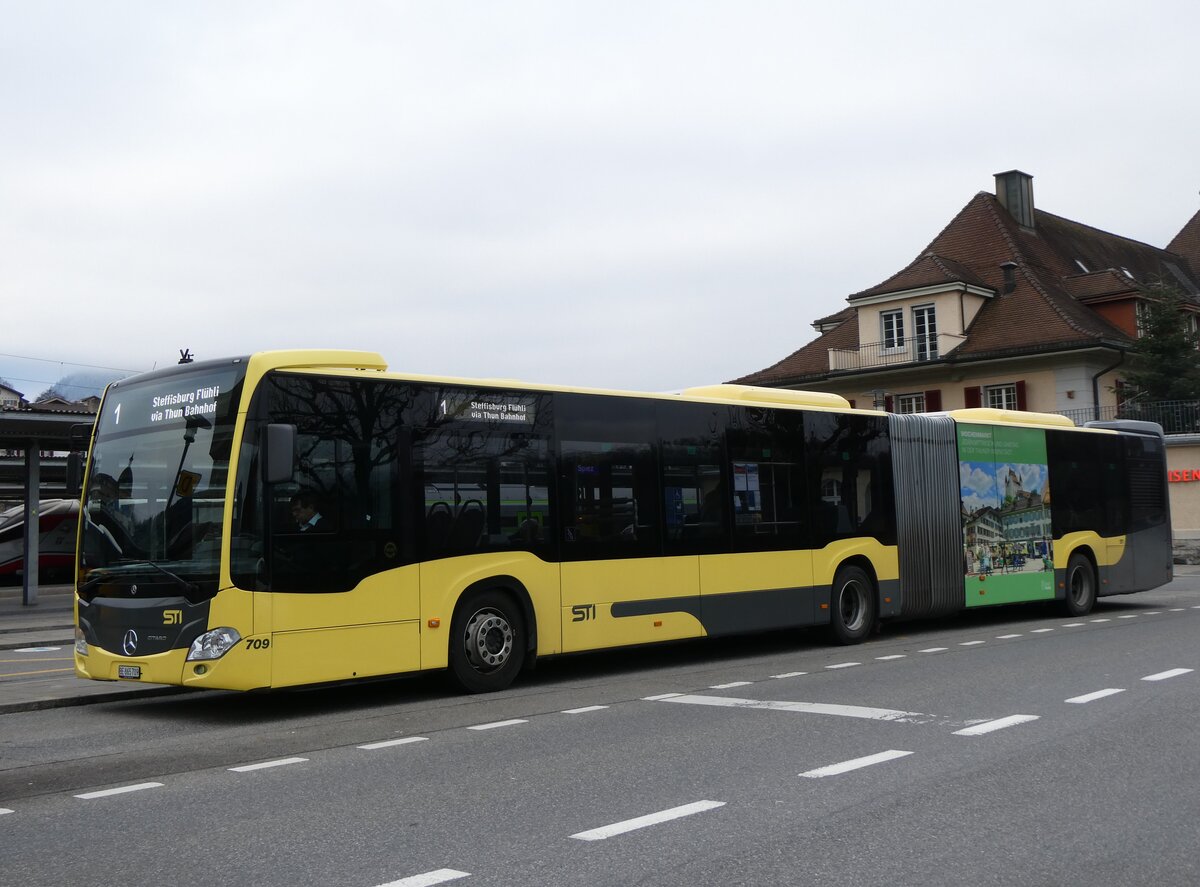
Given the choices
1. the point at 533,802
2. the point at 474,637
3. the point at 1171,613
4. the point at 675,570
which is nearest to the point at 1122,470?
the point at 1171,613

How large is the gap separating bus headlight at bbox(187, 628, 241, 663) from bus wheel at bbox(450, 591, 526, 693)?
2138 mm

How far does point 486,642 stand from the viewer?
38.7ft

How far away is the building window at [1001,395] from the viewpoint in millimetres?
45094

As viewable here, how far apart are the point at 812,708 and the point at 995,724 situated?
1579mm

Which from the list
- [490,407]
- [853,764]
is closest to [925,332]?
[490,407]

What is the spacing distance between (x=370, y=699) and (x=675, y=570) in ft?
11.6

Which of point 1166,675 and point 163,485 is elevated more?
point 163,485

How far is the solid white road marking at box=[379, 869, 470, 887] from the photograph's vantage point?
17.3 ft

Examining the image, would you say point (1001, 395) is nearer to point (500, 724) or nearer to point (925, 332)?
point (925, 332)

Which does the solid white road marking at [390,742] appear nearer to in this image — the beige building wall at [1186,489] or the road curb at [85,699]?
the road curb at [85,699]

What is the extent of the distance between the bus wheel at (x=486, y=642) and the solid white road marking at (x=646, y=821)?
16.8 ft

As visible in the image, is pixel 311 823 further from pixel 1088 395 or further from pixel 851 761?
pixel 1088 395

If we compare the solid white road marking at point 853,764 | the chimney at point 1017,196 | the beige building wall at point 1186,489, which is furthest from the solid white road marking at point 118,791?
the chimney at point 1017,196

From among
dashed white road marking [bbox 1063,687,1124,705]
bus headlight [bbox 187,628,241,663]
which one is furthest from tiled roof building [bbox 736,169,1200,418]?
bus headlight [bbox 187,628,241,663]
